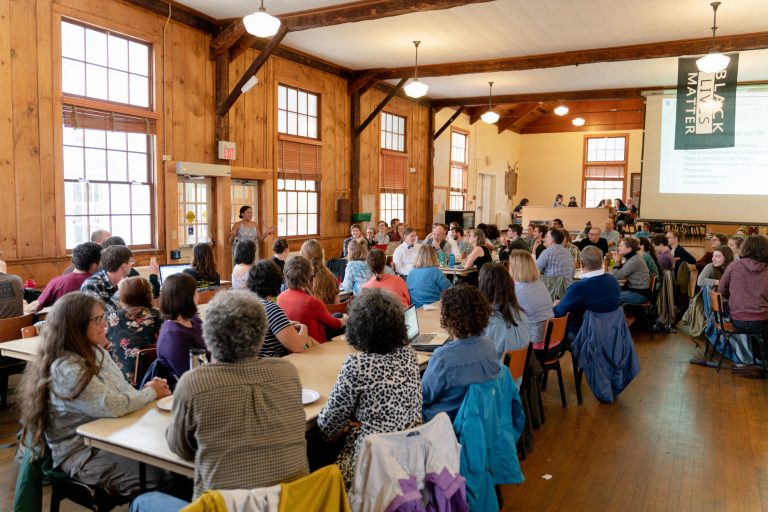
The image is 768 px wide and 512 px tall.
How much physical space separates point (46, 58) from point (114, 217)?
1789mm

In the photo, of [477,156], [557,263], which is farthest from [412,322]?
[477,156]

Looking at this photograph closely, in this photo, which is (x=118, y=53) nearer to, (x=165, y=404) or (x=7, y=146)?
(x=7, y=146)

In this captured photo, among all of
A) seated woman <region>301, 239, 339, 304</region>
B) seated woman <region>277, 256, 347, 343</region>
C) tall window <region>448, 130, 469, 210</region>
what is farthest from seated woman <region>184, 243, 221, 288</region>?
tall window <region>448, 130, 469, 210</region>

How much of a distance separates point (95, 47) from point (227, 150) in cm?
202

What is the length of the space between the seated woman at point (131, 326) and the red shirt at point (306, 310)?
826 millimetres

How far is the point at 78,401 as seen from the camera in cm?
229

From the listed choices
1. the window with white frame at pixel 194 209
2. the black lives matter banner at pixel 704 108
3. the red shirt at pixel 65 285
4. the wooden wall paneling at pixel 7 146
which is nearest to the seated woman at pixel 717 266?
the black lives matter banner at pixel 704 108

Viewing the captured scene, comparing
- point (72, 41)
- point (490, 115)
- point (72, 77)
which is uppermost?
point (490, 115)

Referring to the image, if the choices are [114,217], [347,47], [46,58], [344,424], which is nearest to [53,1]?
[46,58]

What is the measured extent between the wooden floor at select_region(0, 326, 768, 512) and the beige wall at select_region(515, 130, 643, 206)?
1487 cm

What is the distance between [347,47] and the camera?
932 centimetres

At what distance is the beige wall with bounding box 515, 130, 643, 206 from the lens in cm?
1967

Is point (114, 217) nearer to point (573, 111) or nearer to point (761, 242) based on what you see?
point (761, 242)

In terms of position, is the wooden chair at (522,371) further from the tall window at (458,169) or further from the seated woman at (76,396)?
the tall window at (458,169)
